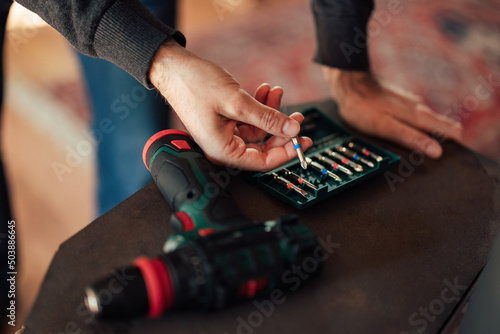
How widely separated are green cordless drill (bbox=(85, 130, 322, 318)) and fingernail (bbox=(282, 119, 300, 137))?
188 mm

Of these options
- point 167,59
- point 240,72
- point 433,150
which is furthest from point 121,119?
point 240,72

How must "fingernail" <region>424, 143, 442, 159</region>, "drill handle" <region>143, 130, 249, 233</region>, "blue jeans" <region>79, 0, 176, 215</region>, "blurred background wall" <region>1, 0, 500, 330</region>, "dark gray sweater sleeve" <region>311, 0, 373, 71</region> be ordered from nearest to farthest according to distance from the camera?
"drill handle" <region>143, 130, 249, 233</region> < "fingernail" <region>424, 143, 442, 159</region> < "dark gray sweater sleeve" <region>311, 0, 373, 71</region> < "blue jeans" <region>79, 0, 176, 215</region> < "blurred background wall" <region>1, 0, 500, 330</region>

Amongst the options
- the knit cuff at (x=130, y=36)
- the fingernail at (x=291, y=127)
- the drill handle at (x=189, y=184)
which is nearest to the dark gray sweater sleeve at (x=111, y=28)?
the knit cuff at (x=130, y=36)

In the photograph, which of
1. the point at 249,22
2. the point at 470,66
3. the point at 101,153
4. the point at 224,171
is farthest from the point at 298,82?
the point at 224,171

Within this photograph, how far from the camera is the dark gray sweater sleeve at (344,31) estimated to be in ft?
3.25

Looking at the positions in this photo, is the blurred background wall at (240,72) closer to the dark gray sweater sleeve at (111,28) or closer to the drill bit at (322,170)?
the dark gray sweater sleeve at (111,28)

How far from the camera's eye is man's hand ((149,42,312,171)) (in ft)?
2.35

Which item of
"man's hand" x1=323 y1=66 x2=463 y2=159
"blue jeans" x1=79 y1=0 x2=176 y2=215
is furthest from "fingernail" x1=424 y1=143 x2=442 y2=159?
"blue jeans" x1=79 y1=0 x2=176 y2=215

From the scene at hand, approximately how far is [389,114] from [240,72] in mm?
1297

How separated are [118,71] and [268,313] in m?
0.84

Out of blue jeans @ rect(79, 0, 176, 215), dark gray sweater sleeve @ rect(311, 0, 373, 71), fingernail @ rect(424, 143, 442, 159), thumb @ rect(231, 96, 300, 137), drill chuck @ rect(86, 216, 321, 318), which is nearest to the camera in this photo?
drill chuck @ rect(86, 216, 321, 318)

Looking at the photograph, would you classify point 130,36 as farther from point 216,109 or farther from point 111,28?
point 216,109

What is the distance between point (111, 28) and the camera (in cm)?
70

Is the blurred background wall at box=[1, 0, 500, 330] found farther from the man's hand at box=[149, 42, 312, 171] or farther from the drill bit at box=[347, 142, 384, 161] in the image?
the drill bit at box=[347, 142, 384, 161]
